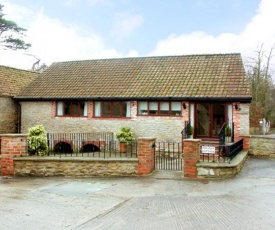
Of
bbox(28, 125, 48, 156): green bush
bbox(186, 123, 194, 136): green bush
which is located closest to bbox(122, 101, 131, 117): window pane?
bbox(186, 123, 194, 136): green bush

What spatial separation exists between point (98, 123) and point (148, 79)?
4125 mm

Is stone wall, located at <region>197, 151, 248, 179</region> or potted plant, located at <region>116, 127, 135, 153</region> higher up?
potted plant, located at <region>116, 127, 135, 153</region>

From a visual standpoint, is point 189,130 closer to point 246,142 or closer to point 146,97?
point 246,142

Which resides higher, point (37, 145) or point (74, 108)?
point (74, 108)

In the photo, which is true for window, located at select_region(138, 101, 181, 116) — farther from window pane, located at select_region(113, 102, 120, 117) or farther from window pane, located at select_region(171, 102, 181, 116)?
window pane, located at select_region(113, 102, 120, 117)

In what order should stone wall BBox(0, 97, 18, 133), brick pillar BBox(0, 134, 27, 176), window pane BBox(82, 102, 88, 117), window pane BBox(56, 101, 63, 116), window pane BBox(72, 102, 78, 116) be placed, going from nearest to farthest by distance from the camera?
1. brick pillar BBox(0, 134, 27, 176)
2. window pane BBox(82, 102, 88, 117)
3. window pane BBox(72, 102, 78, 116)
4. stone wall BBox(0, 97, 18, 133)
5. window pane BBox(56, 101, 63, 116)

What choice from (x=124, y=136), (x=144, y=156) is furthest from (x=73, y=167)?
(x=124, y=136)

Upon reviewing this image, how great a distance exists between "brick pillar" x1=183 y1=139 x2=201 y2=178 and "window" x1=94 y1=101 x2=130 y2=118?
8277mm

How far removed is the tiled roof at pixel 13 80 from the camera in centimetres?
2132

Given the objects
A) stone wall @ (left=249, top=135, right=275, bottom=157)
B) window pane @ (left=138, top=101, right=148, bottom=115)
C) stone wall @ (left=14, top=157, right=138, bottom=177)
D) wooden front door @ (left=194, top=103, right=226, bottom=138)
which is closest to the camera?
stone wall @ (left=14, top=157, right=138, bottom=177)

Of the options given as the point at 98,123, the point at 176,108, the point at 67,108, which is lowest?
the point at 98,123

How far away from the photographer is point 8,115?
68.7 feet

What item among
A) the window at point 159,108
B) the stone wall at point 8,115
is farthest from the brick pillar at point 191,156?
the stone wall at point 8,115

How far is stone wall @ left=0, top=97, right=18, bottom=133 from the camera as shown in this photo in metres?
20.5
